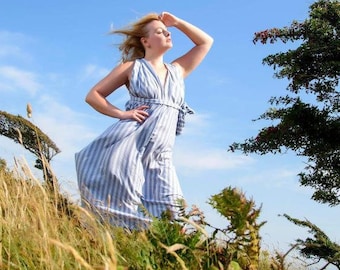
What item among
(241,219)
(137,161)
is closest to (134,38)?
(137,161)

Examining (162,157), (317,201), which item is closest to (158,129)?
(162,157)

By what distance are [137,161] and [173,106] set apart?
Answer: 62 centimetres

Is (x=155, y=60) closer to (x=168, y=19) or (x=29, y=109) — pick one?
(x=168, y=19)

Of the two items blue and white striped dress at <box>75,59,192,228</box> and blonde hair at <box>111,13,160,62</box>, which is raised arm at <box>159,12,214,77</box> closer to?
blonde hair at <box>111,13,160,62</box>

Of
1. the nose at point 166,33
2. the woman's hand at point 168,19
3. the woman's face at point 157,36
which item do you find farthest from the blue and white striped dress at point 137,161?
the woman's hand at point 168,19

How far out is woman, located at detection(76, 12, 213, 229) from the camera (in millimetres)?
4945

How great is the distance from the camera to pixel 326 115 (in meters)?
11.0

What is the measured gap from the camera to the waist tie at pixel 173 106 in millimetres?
5273

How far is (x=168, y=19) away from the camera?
18.6 ft

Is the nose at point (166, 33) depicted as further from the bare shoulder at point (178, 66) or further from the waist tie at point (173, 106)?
the waist tie at point (173, 106)

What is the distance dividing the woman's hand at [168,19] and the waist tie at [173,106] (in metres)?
0.78

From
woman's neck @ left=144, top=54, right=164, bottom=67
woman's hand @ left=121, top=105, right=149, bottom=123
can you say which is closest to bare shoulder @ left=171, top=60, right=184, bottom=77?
woman's neck @ left=144, top=54, right=164, bottom=67

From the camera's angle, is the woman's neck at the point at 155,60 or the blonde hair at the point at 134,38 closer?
the woman's neck at the point at 155,60

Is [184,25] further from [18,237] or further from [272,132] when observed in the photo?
[272,132]
